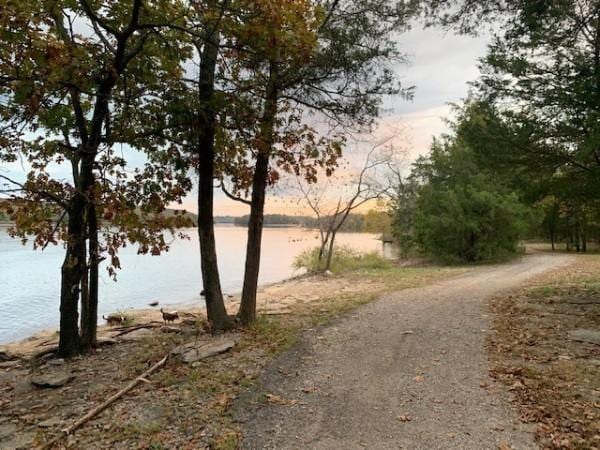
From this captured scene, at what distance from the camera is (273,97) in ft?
25.1

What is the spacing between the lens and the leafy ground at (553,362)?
4.12 m

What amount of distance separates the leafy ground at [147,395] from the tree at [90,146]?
3.35ft

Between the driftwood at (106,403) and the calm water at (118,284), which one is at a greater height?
the driftwood at (106,403)

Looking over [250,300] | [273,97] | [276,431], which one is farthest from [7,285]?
[276,431]

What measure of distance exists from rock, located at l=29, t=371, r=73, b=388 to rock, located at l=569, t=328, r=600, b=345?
7278 millimetres

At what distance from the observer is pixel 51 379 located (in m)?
6.10

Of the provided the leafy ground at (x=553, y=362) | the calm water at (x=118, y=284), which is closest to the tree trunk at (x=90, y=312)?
the calm water at (x=118, y=284)

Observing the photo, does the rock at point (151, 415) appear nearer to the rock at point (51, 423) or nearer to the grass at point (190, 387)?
the grass at point (190, 387)

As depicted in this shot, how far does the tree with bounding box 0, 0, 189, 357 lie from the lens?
593 cm

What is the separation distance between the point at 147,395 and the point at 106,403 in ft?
1.48

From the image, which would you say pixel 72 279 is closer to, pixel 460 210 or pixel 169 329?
pixel 169 329

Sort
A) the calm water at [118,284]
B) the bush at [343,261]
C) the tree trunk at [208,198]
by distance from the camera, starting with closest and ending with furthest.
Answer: the tree trunk at [208,198]
the calm water at [118,284]
the bush at [343,261]

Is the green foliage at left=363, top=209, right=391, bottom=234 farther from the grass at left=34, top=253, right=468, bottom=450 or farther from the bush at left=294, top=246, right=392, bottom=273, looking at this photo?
the grass at left=34, top=253, right=468, bottom=450

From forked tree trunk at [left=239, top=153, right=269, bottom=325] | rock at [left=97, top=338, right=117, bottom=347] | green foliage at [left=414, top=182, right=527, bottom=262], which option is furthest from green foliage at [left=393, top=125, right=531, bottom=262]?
rock at [left=97, top=338, right=117, bottom=347]
